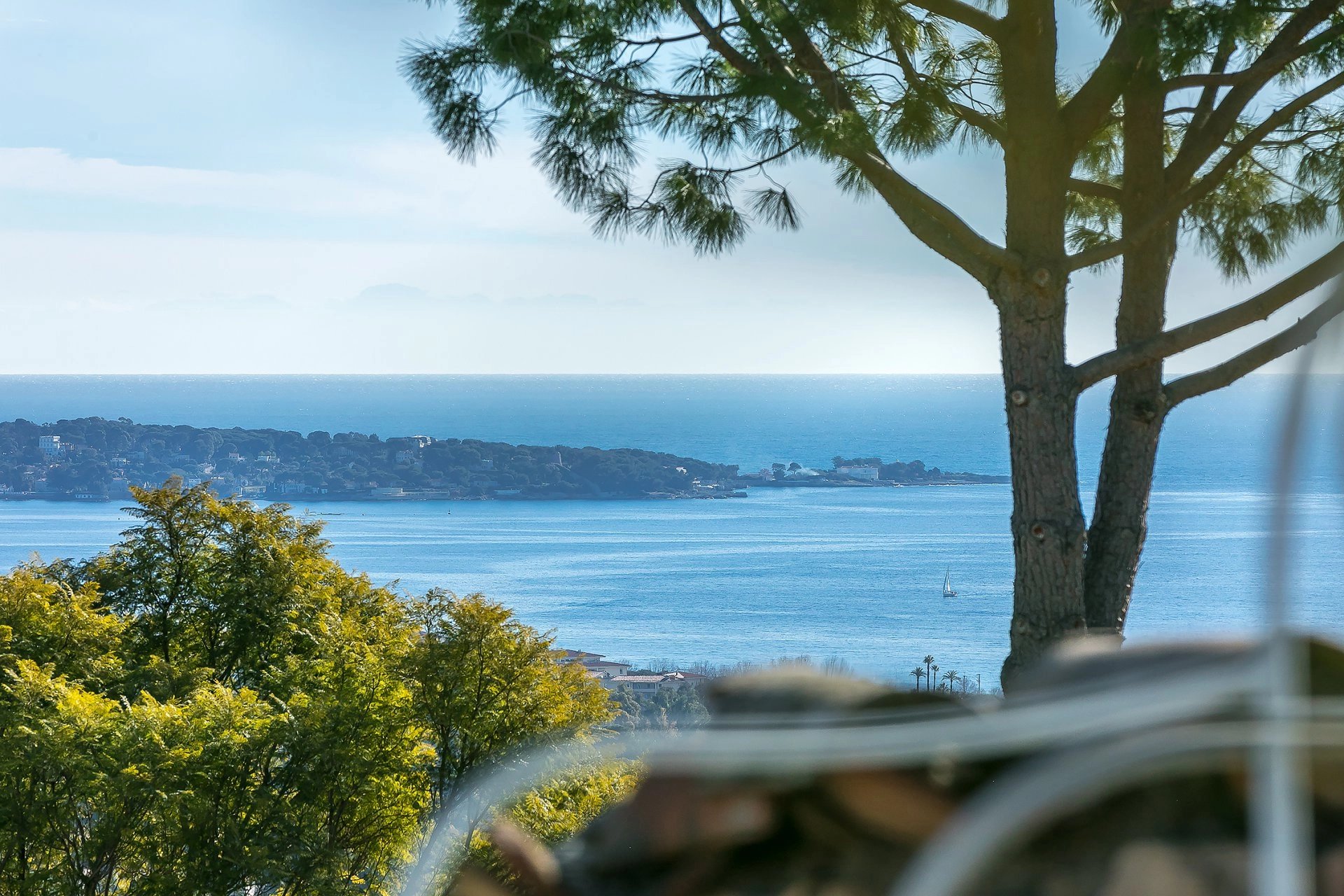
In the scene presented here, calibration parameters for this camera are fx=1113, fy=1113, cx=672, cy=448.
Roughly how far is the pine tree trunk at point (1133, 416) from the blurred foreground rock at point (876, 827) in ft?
10.2

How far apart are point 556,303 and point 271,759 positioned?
74989 mm

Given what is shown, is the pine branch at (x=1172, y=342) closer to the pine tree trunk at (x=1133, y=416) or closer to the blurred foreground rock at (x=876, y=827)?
the pine tree trunk at (x=1133, y=416)

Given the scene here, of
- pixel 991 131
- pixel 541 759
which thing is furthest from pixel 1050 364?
pixel 541 759

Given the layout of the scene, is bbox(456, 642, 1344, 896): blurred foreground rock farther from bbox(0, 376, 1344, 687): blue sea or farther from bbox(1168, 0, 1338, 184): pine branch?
bbox(1168, 0, 1338, 184): pine branch

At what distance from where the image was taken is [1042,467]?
339 centimetres

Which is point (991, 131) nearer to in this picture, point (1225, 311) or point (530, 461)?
point (1225, 311)

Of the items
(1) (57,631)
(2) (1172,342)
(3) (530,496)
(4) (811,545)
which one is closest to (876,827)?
(2) (1172,342)

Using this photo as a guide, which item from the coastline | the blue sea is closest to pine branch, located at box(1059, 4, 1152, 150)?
the blue sea

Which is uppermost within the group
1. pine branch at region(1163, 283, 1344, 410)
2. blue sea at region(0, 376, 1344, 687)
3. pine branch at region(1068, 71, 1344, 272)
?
pine branch at region(1068, 71, 1344, 272)

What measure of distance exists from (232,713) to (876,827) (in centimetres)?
825

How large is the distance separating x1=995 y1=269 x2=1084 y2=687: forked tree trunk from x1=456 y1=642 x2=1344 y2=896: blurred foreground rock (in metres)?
2.71

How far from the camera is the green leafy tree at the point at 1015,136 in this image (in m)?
3.34

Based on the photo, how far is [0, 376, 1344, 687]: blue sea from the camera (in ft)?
2.55

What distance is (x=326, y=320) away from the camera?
292 ft
